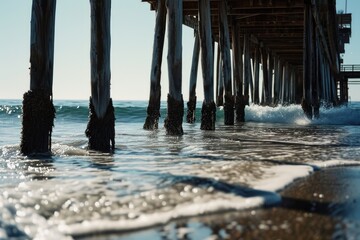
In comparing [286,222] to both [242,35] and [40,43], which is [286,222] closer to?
[40,43]

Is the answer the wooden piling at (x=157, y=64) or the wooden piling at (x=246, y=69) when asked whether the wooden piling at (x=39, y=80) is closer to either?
the wooden piling at (x=157, y=64)

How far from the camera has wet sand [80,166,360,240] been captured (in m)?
2.00

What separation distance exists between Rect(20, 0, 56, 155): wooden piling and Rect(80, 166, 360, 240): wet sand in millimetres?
2918

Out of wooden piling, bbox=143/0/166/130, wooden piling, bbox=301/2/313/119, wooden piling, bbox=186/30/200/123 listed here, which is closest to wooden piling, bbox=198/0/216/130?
wooden piling, bbox=143/0/166/130

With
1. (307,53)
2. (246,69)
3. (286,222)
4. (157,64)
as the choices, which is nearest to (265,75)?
(246,69)

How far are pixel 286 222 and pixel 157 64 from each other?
789 centimetres

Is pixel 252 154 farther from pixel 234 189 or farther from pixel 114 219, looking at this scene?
pixel 114 219

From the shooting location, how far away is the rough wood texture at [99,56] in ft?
17.0

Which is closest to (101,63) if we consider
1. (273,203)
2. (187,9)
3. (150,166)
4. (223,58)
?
(150,166)

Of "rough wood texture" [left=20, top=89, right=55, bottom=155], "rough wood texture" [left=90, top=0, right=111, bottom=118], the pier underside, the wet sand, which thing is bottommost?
the wet sand

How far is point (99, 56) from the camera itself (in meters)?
5.19

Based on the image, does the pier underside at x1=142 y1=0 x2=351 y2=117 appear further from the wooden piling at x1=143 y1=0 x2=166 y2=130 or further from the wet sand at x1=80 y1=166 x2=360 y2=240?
the wet sand at x1=80 y1=166 x2=360 y2=240

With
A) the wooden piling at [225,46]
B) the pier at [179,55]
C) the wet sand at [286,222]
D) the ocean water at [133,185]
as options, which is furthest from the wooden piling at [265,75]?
the wet sand at [286,222]

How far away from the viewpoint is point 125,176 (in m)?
3.47
